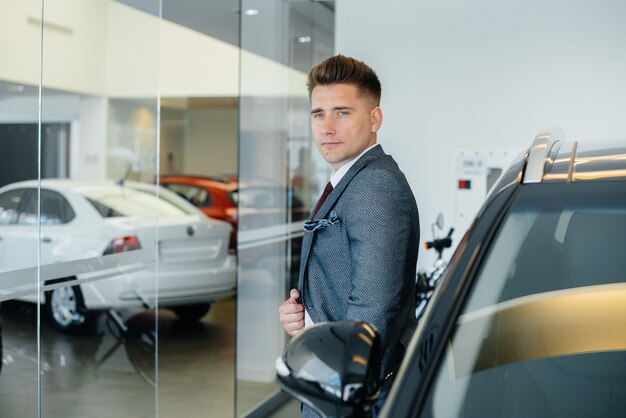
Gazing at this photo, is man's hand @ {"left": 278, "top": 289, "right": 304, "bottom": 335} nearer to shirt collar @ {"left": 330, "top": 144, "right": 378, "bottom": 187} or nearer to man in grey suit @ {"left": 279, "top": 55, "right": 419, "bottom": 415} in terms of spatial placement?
man in grey suit @ {"left": 279, "top": 55, "right": 419, "bottom": 415}

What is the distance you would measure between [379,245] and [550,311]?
23.6 inches

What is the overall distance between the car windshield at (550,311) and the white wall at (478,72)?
378cm

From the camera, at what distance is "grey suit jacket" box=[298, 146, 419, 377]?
2.22m

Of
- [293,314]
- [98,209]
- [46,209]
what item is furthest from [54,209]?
[293,314]

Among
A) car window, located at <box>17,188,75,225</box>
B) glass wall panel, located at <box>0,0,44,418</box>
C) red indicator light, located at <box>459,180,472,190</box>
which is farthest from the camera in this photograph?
red indicator light, located at <box>459,180,472,190</box>

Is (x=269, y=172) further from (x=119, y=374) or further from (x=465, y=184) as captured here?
(x=119, y=374)

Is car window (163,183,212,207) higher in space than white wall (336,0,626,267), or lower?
lower

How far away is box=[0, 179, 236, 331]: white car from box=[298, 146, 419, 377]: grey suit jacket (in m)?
1.69

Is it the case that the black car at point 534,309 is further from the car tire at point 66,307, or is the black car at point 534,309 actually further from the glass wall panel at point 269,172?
the glass wall panel at point 269,172

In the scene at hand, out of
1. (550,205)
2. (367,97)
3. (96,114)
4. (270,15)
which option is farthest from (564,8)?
(550,205)

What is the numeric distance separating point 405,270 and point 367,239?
0.16 meters

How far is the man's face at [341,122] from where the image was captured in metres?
2.46

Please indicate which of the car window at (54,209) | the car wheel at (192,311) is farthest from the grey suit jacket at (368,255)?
the car wheel at (192,311)

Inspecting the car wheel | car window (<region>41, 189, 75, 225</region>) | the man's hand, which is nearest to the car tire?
car window (<region>41, 189, 75, 225</region>)
